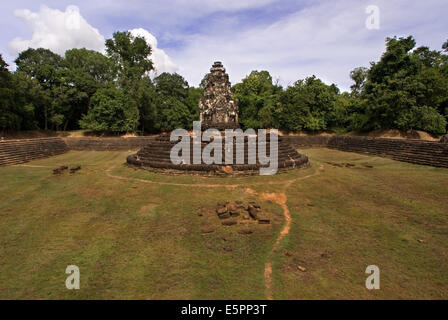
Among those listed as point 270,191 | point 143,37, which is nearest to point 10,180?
point 270,191

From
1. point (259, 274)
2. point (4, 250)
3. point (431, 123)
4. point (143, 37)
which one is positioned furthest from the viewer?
point (143, 37)

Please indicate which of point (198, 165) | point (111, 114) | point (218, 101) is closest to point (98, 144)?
point (111, 114)

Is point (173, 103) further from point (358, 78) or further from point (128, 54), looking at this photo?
point (358, 78)

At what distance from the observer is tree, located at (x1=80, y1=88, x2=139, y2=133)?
30.9 metres

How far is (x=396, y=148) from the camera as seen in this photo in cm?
1961

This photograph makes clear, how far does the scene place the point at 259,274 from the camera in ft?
15.3

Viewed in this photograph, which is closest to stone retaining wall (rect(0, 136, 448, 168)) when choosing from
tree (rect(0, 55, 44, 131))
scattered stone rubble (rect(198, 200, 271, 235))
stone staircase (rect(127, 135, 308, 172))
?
tree (rect(0, 55, 44, 131))

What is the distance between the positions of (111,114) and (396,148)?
32.7 m

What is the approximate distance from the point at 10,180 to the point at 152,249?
11.6 m

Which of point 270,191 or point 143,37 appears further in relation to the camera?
point 143,37

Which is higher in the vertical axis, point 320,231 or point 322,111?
point 322,111

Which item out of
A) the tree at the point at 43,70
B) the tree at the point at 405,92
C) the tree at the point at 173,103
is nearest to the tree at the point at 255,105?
the tree at the point at 173,103
